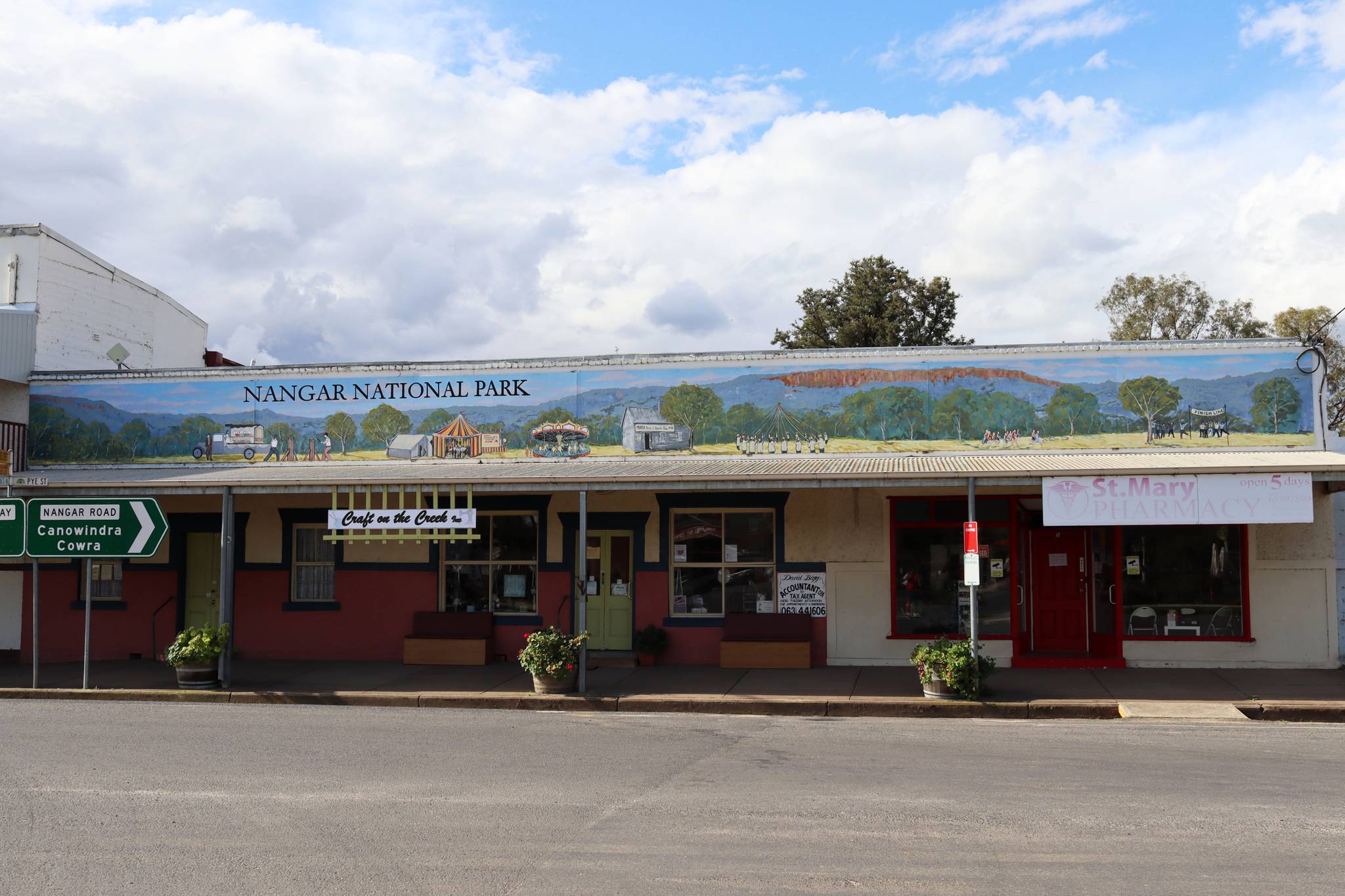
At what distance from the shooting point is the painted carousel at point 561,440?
57.1 ft

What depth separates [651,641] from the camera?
52.5 feet

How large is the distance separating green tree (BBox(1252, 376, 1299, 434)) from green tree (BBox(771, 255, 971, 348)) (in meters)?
25.0

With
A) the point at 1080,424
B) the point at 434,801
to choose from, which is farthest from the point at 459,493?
the point at 1080,424

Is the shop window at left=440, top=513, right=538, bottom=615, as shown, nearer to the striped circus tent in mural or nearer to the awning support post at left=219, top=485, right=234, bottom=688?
the striped circus tent in mural

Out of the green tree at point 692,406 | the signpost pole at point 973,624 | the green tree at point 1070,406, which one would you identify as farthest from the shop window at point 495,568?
the green tree at point 1070,406

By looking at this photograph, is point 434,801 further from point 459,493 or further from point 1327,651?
point 1327,651

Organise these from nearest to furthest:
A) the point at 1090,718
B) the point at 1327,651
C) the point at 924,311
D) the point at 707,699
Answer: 1. the point at 1090,718
2. the point at 707,699
3. the point at 1327,651
4. the point at 924,311

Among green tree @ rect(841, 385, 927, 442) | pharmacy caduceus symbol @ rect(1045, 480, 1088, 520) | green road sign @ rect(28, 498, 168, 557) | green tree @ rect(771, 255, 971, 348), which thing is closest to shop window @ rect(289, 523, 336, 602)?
green road sign @ rect(28, 498, 168, 557)

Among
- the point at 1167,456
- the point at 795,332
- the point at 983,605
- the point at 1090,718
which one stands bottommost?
the point at 1090,718

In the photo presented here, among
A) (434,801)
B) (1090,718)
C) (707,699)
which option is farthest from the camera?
(707,699)

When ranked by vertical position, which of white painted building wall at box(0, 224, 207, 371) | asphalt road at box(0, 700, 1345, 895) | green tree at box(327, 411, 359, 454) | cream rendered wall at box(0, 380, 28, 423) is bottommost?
asphalt road at box(0, 700, 1345, 895)

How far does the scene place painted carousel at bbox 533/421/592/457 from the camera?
17.4m

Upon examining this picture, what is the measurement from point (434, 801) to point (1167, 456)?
11436 millimetres

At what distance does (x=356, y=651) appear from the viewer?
17.1 m
